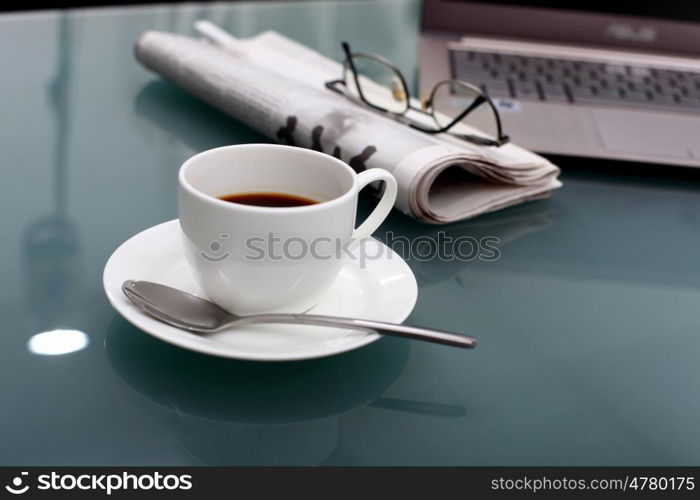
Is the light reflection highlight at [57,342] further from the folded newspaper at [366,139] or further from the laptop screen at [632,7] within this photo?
the laptop screen at [632,7]

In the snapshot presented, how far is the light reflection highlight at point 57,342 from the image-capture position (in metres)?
0.53

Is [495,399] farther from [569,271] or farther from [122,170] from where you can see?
[122,170]

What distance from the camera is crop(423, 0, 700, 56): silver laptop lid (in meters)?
1.08

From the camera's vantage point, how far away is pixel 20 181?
2.43 feet

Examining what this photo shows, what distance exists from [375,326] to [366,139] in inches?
10.3

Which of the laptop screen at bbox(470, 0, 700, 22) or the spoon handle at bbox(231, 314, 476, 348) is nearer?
the spoon handle at bbox(231, 314, 476, 348)

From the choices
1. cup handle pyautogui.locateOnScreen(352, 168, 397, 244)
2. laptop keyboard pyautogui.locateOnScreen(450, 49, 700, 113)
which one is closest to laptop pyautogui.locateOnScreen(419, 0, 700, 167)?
laptop keyboard pyautogui.locateOnScreen(450, 49, 700, 113)

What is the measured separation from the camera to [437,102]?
891 mm

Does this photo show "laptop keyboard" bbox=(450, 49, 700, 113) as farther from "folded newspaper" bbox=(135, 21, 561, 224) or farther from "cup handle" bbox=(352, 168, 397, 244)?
"cup handle" bbox=(352, 168, 397, 244)

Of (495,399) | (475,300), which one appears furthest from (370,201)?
(495,399)
